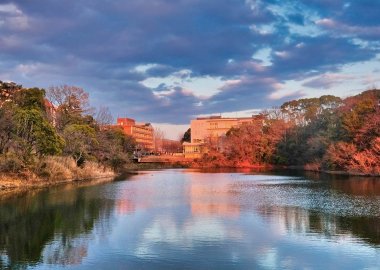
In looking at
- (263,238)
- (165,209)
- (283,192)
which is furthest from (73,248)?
(283,192)

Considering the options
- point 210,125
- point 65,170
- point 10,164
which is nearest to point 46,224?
point 10,164

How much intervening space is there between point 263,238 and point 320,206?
27.6ft

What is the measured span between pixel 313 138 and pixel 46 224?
1818 inches

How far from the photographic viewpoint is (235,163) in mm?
79312

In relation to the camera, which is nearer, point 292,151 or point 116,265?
point 116,265

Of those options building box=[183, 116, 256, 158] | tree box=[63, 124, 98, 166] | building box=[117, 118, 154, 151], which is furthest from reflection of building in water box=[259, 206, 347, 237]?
building box=[117, 118, 154, 151]

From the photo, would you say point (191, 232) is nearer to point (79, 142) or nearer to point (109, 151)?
point (79, 142)

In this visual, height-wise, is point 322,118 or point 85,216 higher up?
point 322,118

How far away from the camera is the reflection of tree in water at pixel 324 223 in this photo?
48.5ft

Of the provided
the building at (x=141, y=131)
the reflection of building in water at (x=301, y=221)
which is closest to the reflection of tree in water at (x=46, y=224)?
the reflection of building in water at (x=301, y=221)

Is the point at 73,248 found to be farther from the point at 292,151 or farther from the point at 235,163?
the point at 235,163

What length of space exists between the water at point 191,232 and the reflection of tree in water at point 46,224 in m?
0.03

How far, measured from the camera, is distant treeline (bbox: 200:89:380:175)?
149ft

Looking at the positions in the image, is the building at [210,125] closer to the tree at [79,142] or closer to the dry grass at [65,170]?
the dry grass at [65,170]
